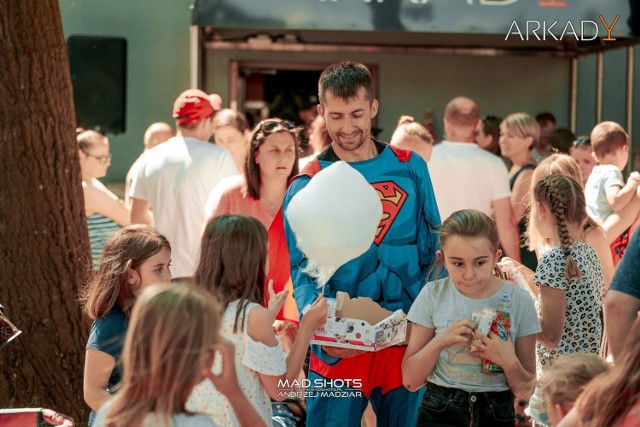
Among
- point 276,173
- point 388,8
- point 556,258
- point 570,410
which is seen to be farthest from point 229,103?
point 570,410

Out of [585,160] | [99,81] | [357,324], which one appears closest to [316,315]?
[357,324]

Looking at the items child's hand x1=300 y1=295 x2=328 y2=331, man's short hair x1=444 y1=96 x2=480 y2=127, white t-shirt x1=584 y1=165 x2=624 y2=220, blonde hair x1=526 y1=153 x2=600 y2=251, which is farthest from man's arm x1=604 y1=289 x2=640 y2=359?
man's short hair x1=444 y1=96 x2=480 y2=127

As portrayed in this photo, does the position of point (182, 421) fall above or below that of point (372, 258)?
below

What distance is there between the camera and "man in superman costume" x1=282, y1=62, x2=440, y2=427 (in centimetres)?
396

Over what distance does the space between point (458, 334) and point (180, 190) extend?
3.45 m

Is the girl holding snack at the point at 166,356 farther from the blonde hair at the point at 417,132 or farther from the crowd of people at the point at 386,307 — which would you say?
the blonde hair at the point at 417,132

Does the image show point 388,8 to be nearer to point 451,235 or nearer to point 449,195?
point 449,195

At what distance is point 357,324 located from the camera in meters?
3.78

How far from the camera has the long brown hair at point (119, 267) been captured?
12.4ft

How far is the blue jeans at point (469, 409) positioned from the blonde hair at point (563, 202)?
82cm

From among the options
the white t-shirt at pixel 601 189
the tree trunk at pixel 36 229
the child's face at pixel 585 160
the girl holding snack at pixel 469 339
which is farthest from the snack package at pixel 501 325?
the child's face at pixel 585 160

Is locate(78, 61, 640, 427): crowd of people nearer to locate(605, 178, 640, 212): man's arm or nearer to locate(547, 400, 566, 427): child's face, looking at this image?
locate(547, 400, 566, 427): child's face

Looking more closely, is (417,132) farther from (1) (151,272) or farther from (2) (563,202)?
(1) (151,272)

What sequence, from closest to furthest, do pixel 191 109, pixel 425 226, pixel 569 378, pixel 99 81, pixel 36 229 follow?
pixel 569 378, pixel 425 226, pixel 36 229, pixel 191 109, pixel 99 81
